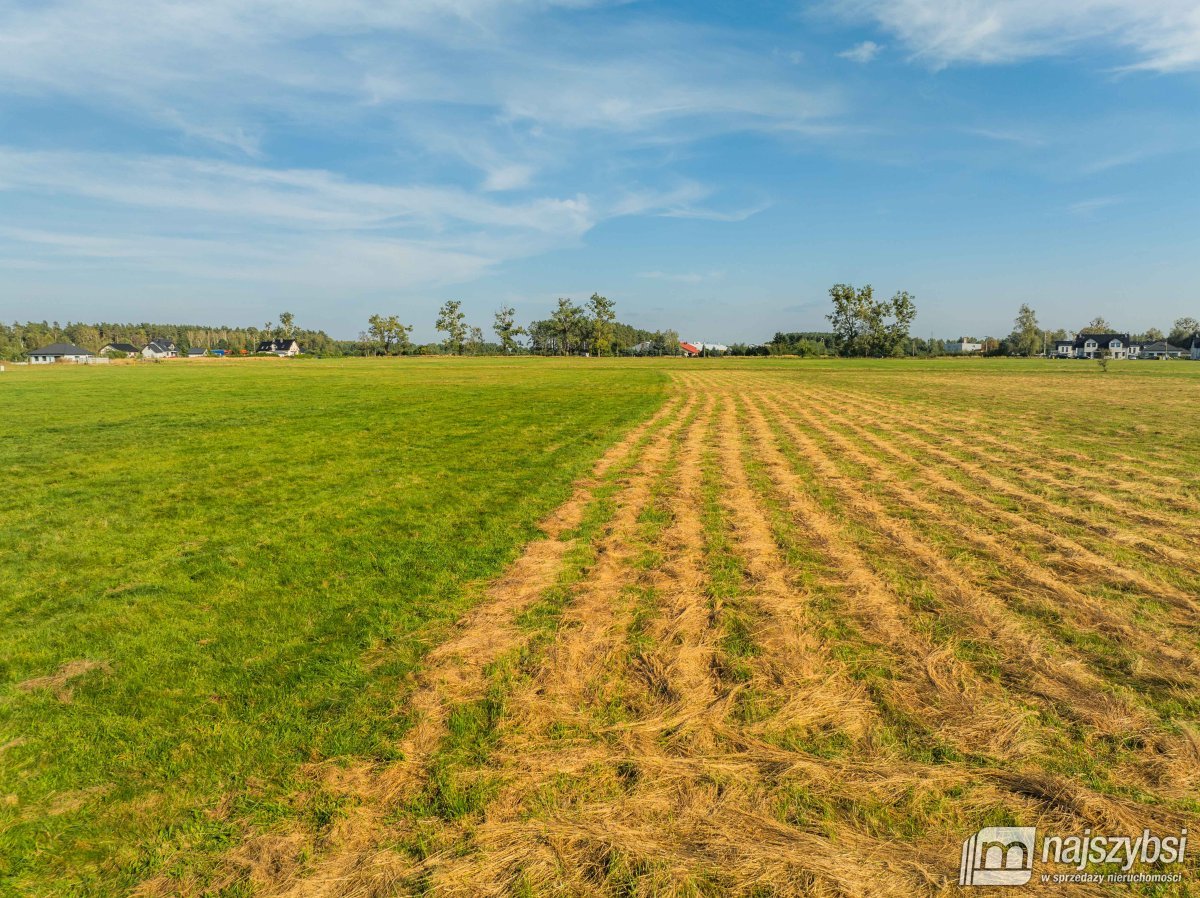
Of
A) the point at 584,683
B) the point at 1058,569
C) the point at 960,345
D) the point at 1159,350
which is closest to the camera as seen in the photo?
the point at 584,683

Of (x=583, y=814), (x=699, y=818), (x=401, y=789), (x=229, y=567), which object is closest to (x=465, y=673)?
(x=401, y=789)

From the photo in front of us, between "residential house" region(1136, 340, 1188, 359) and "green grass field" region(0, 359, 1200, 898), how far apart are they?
18397 cm

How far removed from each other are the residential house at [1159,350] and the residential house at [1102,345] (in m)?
4.80

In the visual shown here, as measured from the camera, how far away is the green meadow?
10.9 ft

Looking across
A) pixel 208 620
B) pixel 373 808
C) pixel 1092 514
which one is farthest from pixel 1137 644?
pixel 208 620

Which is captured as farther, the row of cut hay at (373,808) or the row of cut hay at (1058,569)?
the row of cut hay at (1058,569)

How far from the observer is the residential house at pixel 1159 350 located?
460 feet

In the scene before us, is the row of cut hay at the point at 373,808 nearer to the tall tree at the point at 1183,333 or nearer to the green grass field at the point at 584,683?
the green grass field at the point at 584,683

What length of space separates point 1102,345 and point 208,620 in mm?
183533

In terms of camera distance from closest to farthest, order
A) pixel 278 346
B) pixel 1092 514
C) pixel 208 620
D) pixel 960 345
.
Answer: pixel 208 620, pixel 1092 514, pixel 278 346, pixel 960 345

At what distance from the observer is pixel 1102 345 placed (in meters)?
137

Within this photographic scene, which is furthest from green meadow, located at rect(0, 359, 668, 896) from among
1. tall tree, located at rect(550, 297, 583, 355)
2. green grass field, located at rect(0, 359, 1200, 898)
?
tall tree, located at rect(550, 297, 583, 355)

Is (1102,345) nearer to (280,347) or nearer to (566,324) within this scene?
(566,324)

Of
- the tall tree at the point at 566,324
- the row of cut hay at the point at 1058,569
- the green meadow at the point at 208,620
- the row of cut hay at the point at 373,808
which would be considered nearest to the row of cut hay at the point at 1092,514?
the row of cut hay at the point at 1058,569
